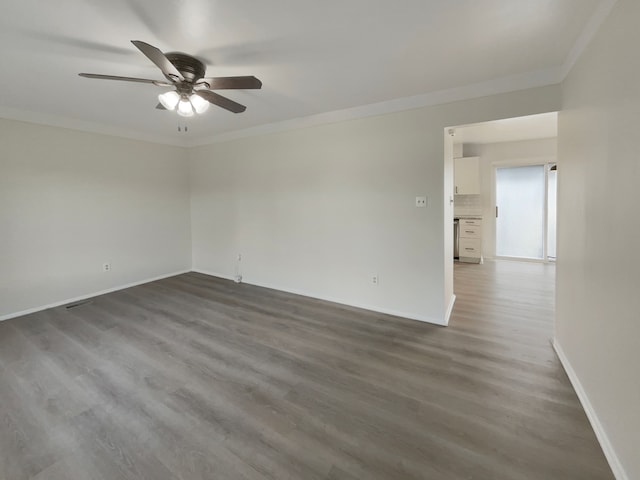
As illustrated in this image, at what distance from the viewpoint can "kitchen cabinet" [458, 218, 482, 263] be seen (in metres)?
5.98

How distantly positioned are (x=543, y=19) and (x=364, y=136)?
1816 mm

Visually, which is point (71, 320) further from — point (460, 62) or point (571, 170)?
point (571, 170)

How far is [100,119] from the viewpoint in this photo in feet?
12.5

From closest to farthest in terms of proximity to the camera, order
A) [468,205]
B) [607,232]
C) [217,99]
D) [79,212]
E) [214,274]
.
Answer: [607,232], [217,99], [79,212], [214,274], [468,205]

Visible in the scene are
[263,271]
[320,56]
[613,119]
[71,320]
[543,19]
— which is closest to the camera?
[613,119]

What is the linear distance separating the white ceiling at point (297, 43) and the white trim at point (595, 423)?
2354 millimetres

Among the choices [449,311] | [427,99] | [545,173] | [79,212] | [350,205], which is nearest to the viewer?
[427,99]

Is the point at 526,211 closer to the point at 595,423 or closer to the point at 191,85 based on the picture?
the point at 595,423

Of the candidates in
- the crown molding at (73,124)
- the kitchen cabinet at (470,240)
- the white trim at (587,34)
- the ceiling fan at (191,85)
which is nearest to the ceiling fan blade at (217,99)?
the ceiling fan at (191,85)

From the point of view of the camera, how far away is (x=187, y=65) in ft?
7.13

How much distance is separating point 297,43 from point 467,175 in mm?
5173

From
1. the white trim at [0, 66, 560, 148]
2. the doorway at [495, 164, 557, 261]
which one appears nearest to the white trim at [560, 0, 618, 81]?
the white trim at [0, 66, 560, 148]

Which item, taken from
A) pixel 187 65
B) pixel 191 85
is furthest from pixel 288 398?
pixel 187 65

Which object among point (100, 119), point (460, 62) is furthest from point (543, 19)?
point (100, 119)
